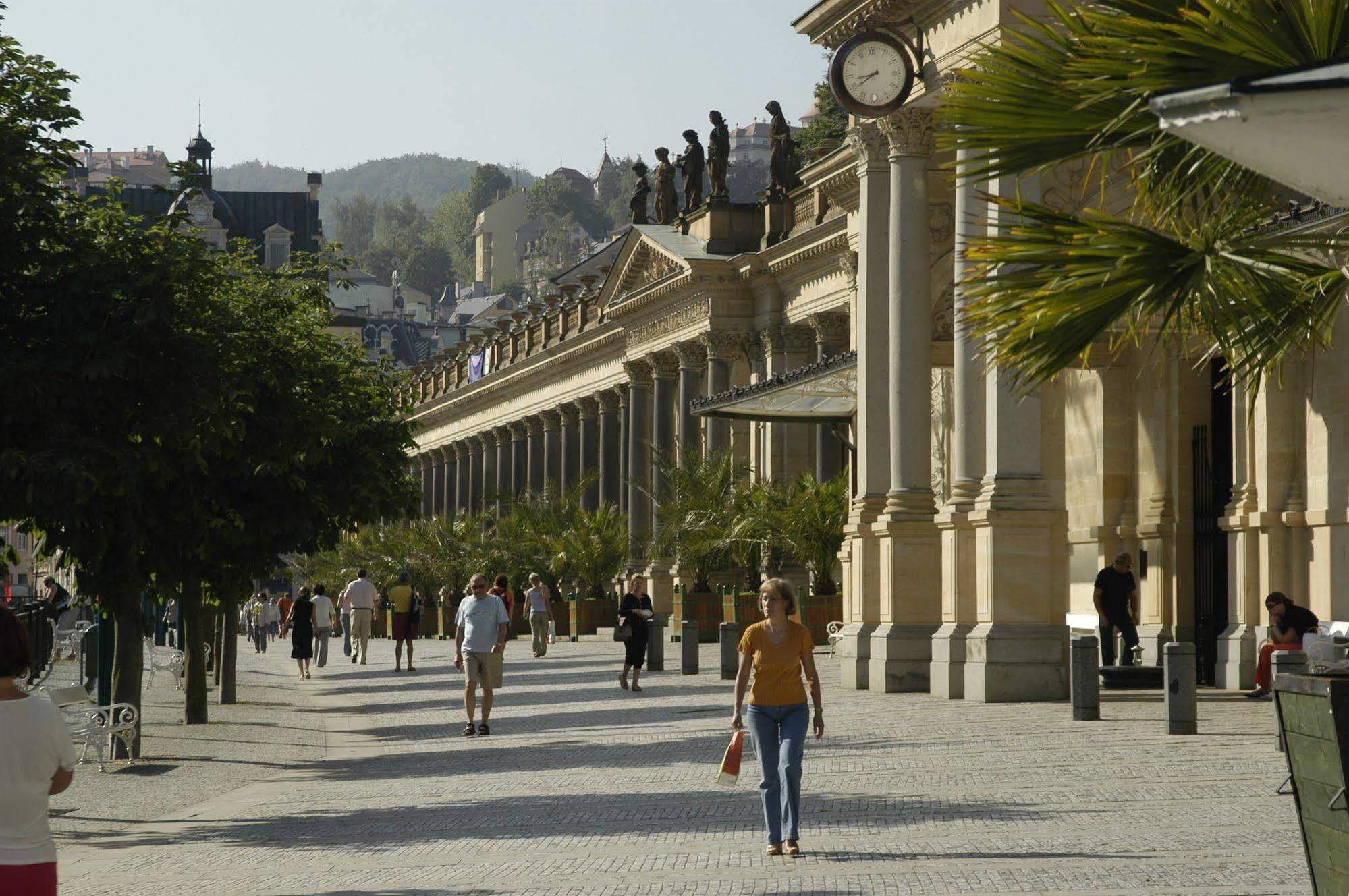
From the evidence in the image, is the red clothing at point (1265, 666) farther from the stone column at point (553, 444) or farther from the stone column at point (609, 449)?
the stone column at point (553, 444)

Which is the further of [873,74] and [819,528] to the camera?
[819,528]

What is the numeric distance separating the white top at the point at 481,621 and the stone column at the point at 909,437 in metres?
5.79

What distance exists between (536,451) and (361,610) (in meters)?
43.1

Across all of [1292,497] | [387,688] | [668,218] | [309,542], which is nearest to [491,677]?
[309,542]

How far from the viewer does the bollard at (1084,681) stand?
19.8 m

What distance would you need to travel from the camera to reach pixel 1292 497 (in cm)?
2548

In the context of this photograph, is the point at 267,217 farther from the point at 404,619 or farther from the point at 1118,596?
the point at 1118,596

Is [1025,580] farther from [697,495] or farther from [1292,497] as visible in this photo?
[697,495]

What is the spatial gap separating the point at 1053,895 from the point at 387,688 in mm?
26490

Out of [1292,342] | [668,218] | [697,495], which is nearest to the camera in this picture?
[1292,342]

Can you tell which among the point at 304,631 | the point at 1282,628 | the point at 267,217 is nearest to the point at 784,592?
the point at 1282,628

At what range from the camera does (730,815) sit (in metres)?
13.6

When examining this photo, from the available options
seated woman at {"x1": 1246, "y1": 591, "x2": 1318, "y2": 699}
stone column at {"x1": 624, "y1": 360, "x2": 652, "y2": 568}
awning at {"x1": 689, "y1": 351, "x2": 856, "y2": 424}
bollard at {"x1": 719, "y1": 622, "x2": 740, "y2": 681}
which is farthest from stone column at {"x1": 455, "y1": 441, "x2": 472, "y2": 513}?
seated woman at {"x1": 1246, "y1": 591, "x2": 1318, "y2": 699}

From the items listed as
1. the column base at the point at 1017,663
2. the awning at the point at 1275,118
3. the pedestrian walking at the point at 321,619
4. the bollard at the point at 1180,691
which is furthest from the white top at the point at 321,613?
the awning at the point at 1275,118
